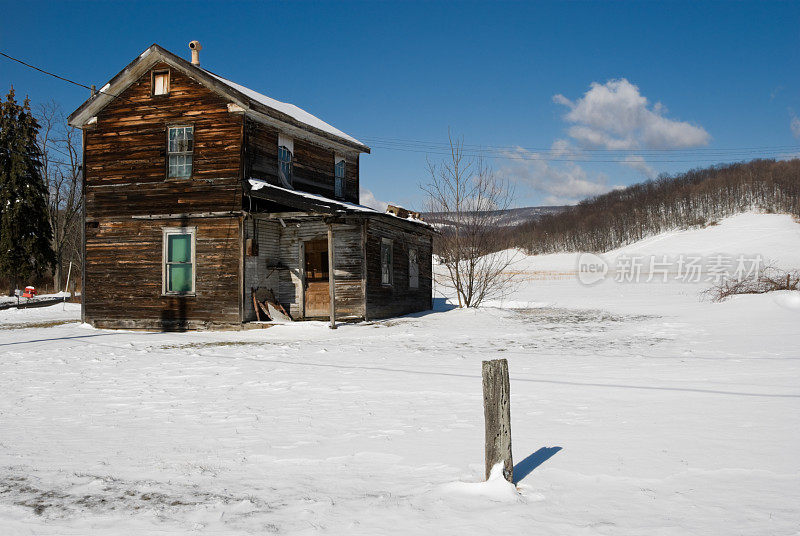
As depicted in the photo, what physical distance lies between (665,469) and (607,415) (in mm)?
1839

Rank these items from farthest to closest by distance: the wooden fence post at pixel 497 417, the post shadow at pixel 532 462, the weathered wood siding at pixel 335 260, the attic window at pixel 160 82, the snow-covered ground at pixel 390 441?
the weathered wood siding at pixel 335 260, the attic window at pixel 160 82, the post shadow at pixel 532 462, the wooden fence post at pixel 497 417, the snow-covered ground at pixel 390 441

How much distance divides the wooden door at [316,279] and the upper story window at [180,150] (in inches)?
166

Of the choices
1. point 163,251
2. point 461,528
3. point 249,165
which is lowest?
point 461,528

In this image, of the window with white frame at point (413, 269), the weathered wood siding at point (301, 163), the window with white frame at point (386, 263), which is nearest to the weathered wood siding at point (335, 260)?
the weathered wood siding at point (301, 163)

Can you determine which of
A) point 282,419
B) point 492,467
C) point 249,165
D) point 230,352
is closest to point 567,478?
point 492,467

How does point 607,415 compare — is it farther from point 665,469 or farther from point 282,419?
point 282,419

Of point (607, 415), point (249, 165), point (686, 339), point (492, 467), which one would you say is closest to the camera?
point (492, 467)

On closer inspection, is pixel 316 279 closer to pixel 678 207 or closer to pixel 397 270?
pixel 397 270

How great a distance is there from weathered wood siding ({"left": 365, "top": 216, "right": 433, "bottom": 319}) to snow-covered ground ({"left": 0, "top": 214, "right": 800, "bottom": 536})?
623 centimetres

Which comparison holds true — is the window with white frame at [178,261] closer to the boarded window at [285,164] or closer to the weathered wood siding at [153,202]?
the weathered wood siding at [153,202]

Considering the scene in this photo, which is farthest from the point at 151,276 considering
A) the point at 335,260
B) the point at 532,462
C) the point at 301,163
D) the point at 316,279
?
the point at 532,462

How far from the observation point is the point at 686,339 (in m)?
14.7

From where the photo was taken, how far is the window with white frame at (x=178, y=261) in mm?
17203

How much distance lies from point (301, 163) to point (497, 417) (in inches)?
642
